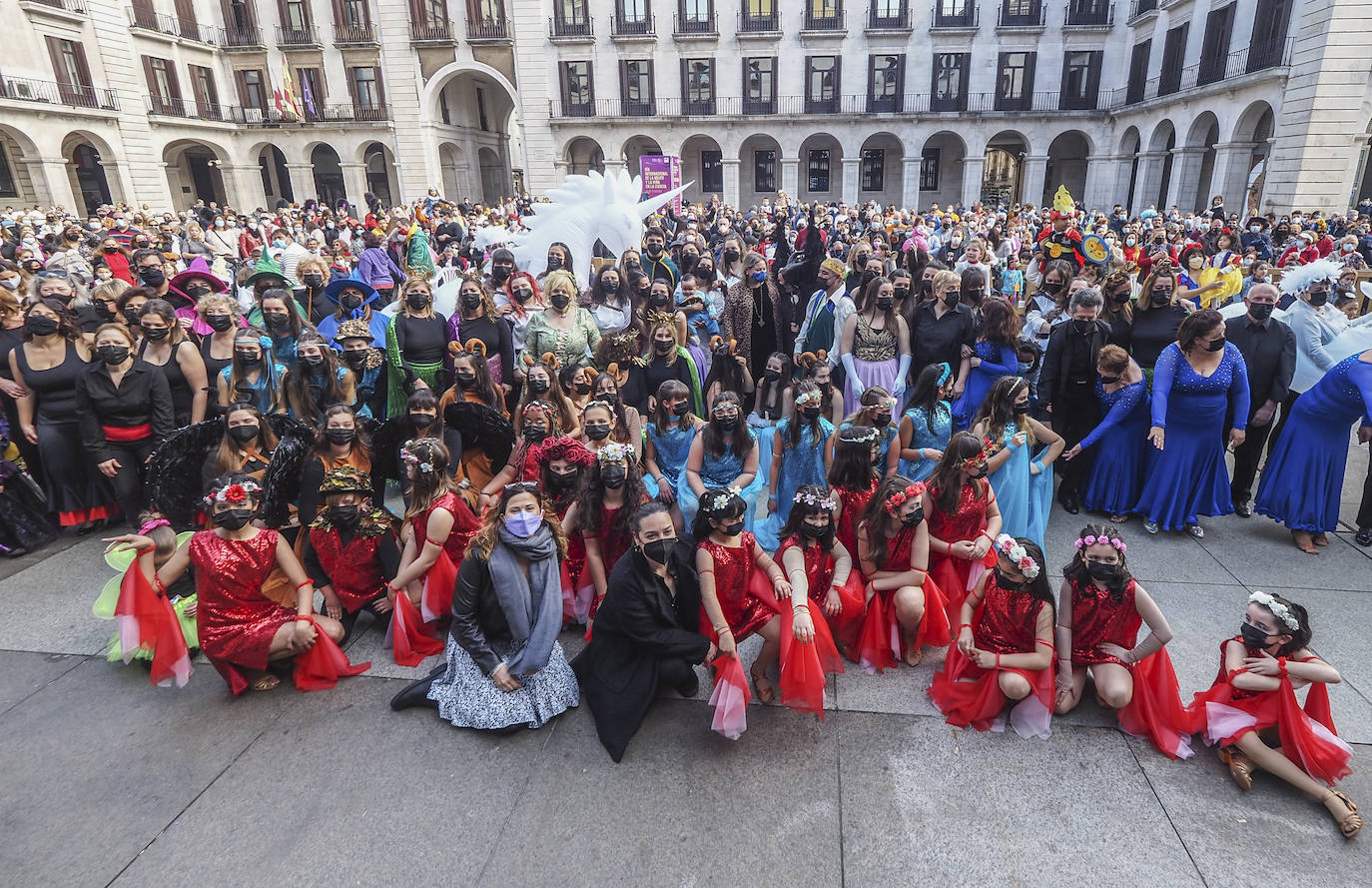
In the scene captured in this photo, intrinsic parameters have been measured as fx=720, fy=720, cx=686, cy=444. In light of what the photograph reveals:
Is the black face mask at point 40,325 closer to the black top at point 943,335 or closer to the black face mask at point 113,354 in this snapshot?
the black face mask at point 113,354

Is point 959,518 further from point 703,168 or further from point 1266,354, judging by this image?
point 703,168

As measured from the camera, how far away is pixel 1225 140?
2262 cm

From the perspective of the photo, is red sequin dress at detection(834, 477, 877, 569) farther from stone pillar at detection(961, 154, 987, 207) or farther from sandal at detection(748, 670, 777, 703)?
stone pillar at detection(961, 154, 987, 207)

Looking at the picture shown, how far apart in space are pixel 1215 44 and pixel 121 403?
1215 inches

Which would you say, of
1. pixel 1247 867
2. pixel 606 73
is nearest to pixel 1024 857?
pixel 1247 867

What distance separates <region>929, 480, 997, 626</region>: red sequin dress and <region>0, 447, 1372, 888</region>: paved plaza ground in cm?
45

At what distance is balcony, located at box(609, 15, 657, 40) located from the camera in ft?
101

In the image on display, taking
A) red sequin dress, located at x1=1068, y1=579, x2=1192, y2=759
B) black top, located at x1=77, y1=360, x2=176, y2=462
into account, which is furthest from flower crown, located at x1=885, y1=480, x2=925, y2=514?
black top, located at x1=77, y1=360, x2=176, y2=462

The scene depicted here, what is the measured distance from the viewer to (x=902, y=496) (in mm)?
3822

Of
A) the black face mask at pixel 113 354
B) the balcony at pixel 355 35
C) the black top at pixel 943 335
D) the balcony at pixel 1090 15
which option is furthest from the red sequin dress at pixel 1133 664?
the balcony at pixel 355 35

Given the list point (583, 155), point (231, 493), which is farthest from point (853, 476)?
point (583, 155)

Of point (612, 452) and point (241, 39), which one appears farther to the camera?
point (241, 39)

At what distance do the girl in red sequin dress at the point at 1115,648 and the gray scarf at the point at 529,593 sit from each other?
2.51m

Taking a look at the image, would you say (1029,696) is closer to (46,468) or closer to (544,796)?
(544,796)
